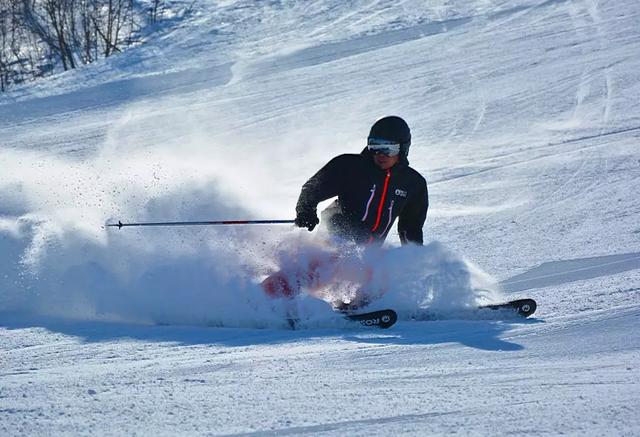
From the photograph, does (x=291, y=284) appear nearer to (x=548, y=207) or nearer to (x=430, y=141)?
(x=548, y=207)

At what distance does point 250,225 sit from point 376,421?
10.3ft

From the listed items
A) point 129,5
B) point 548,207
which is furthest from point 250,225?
point 129,5

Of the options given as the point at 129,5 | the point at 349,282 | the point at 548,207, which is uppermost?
the point at 129,5

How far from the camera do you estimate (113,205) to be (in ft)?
24.3

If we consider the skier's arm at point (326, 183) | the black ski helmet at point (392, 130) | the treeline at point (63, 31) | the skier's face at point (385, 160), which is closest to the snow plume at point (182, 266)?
the skier's arm at point (326, 183)

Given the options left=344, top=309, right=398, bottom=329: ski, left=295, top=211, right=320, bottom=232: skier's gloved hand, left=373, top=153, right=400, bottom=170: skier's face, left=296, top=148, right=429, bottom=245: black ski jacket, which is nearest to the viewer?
left=344, top=309, right=398, bottom=329: ski

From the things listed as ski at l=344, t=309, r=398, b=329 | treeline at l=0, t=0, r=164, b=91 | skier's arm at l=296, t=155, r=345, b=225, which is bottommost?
ski at l=344, t=309, r=398, b=329

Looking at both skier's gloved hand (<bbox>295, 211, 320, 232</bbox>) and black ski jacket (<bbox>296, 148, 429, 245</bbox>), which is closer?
skier's gloved hand (<bbox>295, 211, 320, 232</bbox>)

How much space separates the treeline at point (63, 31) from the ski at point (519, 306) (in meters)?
21.3

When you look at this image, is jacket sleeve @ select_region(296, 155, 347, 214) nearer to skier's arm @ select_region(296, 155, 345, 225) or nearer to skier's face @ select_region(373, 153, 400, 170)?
skier's arm @ select_region(296, 155, 345, 225)

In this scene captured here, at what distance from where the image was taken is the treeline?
25.8m

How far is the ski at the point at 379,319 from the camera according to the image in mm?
5605

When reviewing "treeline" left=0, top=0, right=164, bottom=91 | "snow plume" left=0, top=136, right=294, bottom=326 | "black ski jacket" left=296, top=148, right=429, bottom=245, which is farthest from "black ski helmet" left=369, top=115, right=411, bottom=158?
"treeline" left=0, top=0, right=164, bottom=91

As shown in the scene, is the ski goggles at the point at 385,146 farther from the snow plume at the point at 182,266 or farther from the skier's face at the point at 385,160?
the snow plume at the point at 182,266
